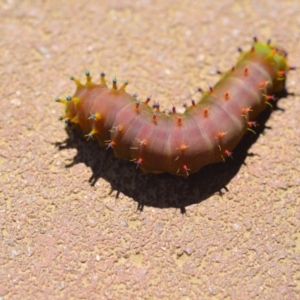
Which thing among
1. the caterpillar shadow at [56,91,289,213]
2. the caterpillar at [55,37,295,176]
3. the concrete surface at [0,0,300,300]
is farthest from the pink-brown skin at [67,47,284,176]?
the concrete surface at [0,0,300,300]

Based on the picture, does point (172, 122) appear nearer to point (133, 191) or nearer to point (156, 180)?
point (156, 180)

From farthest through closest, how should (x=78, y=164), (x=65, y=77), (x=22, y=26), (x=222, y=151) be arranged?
(x=22, y=26) < (x=65, y=77) < (x=78, y=164) < (x=222, y=151)

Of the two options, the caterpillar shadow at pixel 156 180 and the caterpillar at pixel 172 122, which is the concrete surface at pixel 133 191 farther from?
the caterpillar at pixel 172 122

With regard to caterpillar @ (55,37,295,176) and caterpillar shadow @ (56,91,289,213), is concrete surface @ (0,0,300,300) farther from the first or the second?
caterpillar @ (55,37,295,176)

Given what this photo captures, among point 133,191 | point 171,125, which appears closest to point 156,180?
point 133,191

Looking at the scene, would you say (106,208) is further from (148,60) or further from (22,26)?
(22,26)

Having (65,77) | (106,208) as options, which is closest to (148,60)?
(65,77)
